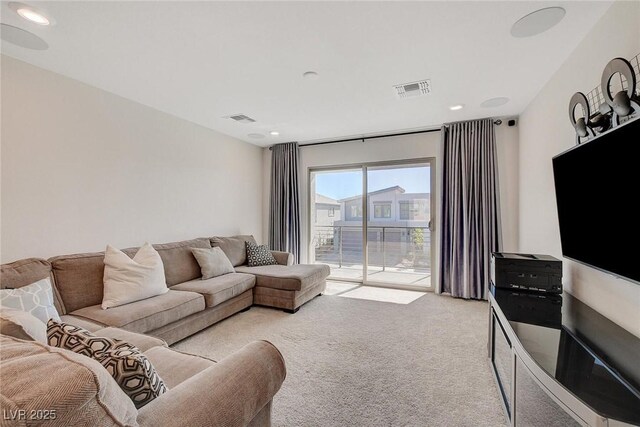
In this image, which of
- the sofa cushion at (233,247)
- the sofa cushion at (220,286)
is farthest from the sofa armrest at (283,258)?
the sofa cushion at (220,286)

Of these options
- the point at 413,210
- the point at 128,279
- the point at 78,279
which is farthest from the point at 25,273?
the point at 413,210

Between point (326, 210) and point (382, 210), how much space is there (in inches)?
41.8

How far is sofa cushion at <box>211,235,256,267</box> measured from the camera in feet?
13.0

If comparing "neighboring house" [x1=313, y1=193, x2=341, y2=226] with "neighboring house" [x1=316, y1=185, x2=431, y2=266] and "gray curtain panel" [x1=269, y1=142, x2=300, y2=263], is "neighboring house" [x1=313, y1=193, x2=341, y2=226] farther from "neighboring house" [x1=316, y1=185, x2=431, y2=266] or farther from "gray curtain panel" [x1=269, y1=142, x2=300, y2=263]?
"gray curtain panel" [x1=269, y1=142, x2=300, y2=263]

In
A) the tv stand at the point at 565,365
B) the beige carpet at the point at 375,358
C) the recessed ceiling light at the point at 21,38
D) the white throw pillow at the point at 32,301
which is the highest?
the recessed ceiling light at the point at 21,38

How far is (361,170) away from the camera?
483 centimetres

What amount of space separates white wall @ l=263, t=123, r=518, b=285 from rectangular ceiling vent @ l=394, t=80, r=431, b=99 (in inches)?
57.4

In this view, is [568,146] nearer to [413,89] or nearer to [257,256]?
[413,89]

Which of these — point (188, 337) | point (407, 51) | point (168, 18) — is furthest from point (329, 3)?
point (188, 337)

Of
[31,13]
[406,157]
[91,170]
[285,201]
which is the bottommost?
[285,201]

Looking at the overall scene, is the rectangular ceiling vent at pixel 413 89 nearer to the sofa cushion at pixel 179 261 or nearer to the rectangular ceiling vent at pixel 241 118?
the rectangular ceiling vent at pixel 241 118

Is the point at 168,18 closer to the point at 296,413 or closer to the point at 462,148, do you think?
the point at 296,413

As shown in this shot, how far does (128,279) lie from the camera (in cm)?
246

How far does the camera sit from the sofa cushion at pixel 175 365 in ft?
4.36
